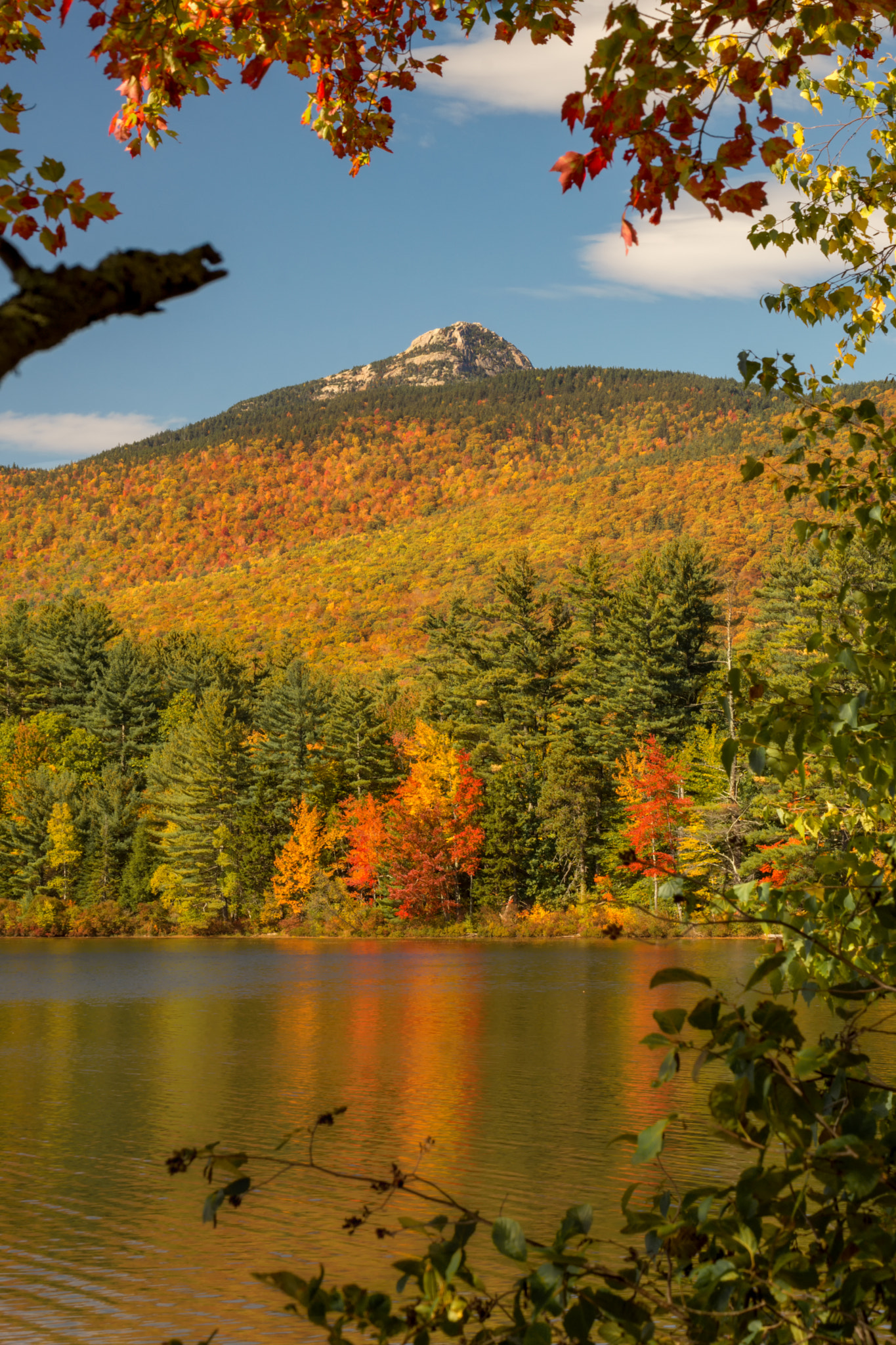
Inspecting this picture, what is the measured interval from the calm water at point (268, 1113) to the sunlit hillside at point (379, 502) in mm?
58954

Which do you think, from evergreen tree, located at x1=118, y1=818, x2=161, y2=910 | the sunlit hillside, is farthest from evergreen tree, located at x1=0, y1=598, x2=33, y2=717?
the sunlit hillside

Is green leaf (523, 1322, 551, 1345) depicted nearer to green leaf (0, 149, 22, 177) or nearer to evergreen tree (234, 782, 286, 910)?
green leaf (0, 149, 22, 177)

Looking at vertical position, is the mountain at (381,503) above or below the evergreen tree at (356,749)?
above

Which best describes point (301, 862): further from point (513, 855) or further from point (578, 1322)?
point (578, 1322)

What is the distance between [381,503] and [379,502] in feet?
0.77

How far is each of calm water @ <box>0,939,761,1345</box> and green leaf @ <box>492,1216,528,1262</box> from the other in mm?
1041

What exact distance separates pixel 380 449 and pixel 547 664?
379 feet

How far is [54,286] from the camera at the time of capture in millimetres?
1717

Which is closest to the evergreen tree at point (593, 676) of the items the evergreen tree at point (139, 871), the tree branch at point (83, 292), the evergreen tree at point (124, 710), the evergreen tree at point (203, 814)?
the evergreen tree at point (203, 814)

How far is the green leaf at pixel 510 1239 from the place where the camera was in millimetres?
2258

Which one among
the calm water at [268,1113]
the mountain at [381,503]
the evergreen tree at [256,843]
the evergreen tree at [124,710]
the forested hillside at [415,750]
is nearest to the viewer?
the calm water at [268,1113]

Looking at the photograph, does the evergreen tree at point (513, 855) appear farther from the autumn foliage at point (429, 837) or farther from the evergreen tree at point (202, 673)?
the evergreen tree at point (202, 673)

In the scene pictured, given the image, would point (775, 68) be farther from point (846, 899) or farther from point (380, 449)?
point (380, 449)

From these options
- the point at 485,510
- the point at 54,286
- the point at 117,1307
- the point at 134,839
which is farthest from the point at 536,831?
the point at 485,510
